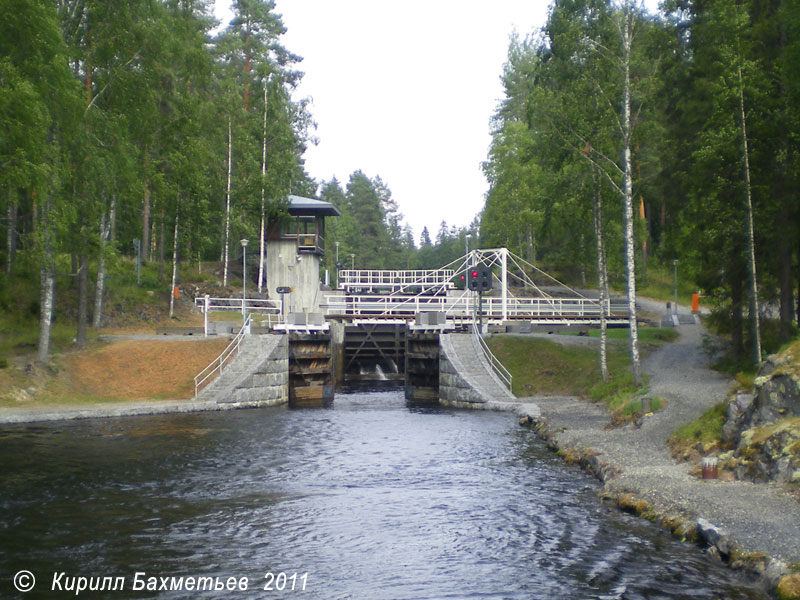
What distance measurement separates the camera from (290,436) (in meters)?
26.2

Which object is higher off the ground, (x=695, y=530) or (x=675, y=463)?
(x=675, y=463)

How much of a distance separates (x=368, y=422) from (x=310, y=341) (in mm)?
10572

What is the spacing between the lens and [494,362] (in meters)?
38.5

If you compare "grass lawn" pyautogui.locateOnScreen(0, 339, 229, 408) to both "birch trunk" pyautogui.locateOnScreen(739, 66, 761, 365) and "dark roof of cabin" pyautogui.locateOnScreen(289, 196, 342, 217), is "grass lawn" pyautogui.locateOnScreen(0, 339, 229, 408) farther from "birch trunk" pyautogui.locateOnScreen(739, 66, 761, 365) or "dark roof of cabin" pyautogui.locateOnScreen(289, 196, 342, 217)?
"birch trunk" pyautogui.locateOnScreen(739, 66, 761, 365)

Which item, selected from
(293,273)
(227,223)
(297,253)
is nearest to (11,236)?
(227,223)

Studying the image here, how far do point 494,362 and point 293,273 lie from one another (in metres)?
22.7

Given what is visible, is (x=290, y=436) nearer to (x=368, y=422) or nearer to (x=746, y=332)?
(x=368, y=422)

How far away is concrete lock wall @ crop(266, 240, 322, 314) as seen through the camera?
56219mm

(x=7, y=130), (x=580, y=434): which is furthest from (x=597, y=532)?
(x=7, y=130)

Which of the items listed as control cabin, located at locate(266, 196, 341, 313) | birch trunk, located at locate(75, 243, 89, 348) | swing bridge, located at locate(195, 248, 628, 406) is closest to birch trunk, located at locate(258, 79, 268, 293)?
control cabin, located at locate(266, 196, 341, 313)

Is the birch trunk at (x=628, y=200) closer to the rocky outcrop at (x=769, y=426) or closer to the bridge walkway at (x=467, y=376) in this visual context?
the bridge walkway at (x=467, y=376)

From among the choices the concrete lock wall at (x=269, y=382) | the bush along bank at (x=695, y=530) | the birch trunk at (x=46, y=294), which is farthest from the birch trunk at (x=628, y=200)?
the birch trunk at (x=46, y=294)

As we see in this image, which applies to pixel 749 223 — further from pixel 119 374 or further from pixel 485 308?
pixel 119 374

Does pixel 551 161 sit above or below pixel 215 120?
below
